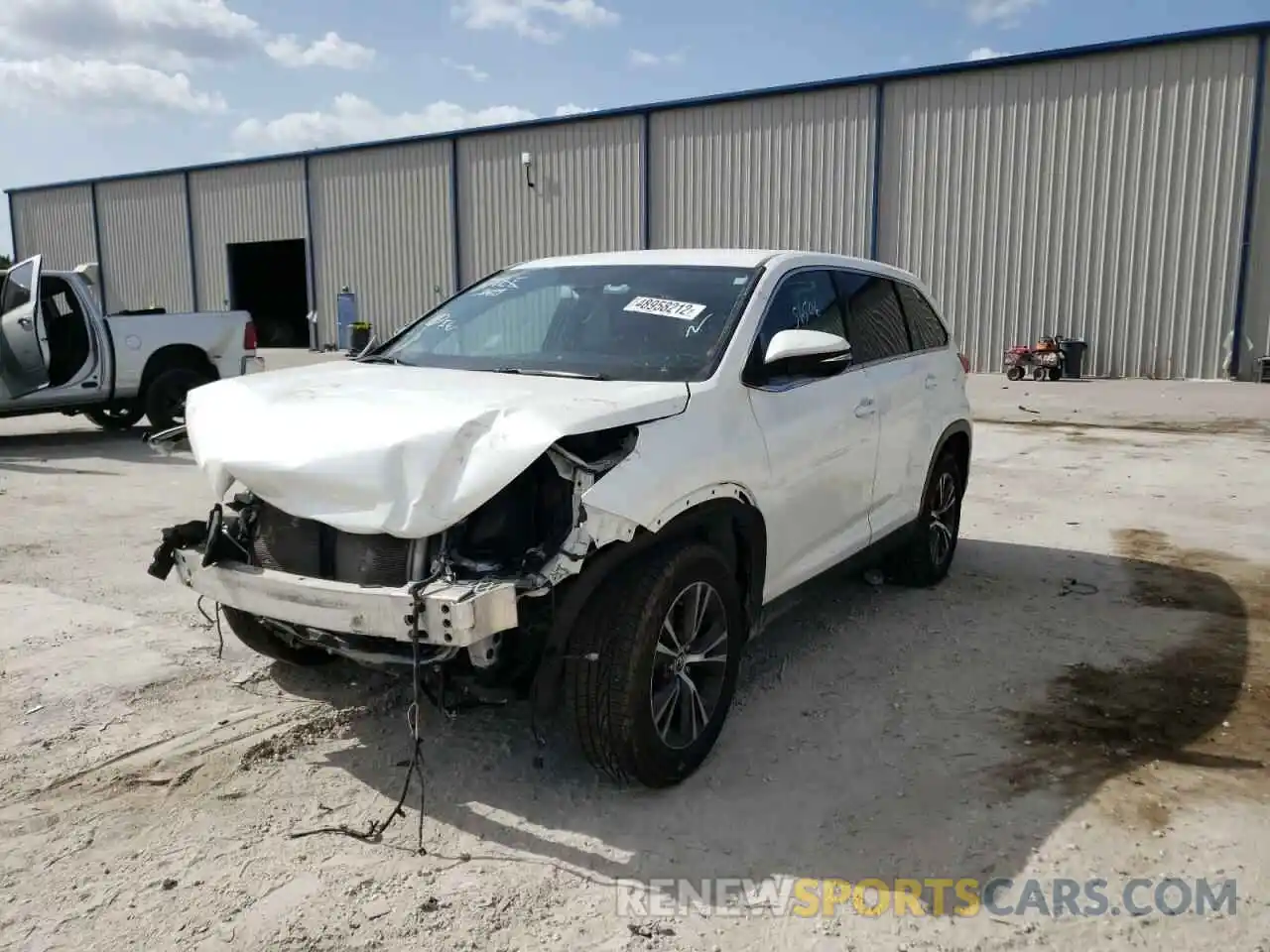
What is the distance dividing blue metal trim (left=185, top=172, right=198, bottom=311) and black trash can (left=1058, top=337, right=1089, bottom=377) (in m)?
25.5

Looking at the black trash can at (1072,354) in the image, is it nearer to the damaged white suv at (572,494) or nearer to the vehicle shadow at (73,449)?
the vehicle shadow at (73,449)

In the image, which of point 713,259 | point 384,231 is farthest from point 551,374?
point 384,231

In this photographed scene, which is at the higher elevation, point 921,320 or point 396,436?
point 921,320

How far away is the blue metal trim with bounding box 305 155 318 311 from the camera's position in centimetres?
2894

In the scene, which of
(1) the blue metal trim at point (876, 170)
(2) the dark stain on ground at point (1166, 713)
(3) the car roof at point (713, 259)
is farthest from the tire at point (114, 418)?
(1) the blue metal trim at point (876, 170)

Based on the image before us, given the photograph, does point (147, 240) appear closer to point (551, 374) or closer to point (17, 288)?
point (17, 288)

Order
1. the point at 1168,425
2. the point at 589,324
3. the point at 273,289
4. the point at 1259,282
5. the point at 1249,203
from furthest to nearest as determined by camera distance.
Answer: the point at 273,289
the point at 1259,282
the point at 1249,203
the point at 1168,425
the point at 589,324

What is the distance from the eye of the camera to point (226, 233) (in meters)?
30.8

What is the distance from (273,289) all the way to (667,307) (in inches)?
1261

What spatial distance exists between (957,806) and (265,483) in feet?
8.00

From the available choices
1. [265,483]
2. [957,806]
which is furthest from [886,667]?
[265,483]

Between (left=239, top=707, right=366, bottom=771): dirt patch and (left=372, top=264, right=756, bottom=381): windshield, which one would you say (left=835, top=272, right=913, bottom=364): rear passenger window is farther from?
(left=239, top=707, right=366, bottom=771): dirt patch

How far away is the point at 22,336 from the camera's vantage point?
34.0ft

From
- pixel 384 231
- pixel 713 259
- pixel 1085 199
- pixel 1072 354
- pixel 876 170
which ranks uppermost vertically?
pixel 876 170
